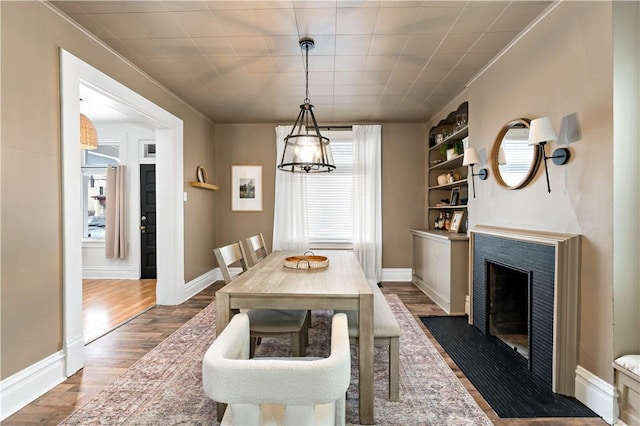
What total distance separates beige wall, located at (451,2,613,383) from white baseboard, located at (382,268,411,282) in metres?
2.55

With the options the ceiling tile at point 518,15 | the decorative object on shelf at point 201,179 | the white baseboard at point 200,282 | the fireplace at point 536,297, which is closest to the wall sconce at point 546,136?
the fireplace at point 536,297

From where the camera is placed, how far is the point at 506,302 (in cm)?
292

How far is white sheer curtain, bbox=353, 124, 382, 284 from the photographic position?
191 inches

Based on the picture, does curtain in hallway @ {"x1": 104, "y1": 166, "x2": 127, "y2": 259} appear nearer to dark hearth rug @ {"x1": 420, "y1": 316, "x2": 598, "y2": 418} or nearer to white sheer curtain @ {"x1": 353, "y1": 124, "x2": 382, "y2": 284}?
white sheer curtain @ {"x1": 353, "y1": 124, "x2": 382, "y2": 284}

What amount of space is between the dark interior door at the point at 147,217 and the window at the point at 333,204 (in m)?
2.53

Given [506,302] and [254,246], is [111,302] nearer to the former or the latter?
[254,246]

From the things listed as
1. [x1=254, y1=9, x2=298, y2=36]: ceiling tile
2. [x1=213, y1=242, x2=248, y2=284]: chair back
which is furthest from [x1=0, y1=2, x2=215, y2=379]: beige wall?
[x1=254, y1=9, x2=298, y2=36]: ceiling tile

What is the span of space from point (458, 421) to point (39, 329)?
255 cm

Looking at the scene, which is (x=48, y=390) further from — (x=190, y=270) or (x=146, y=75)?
(x=146, y=75)

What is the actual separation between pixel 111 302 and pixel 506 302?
14.3 feet

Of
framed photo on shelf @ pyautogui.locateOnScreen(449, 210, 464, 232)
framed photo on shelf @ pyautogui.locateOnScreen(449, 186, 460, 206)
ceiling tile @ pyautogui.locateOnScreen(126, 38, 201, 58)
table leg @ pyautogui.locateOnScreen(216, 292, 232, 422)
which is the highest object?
ceiling tile @ pyautogui.locateOnScreen(126, 38, 201, 58)

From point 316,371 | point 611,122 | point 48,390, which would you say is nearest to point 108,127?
point 48,390

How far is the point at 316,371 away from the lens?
32.7 inches

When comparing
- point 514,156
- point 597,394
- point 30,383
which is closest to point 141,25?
point 30,383
